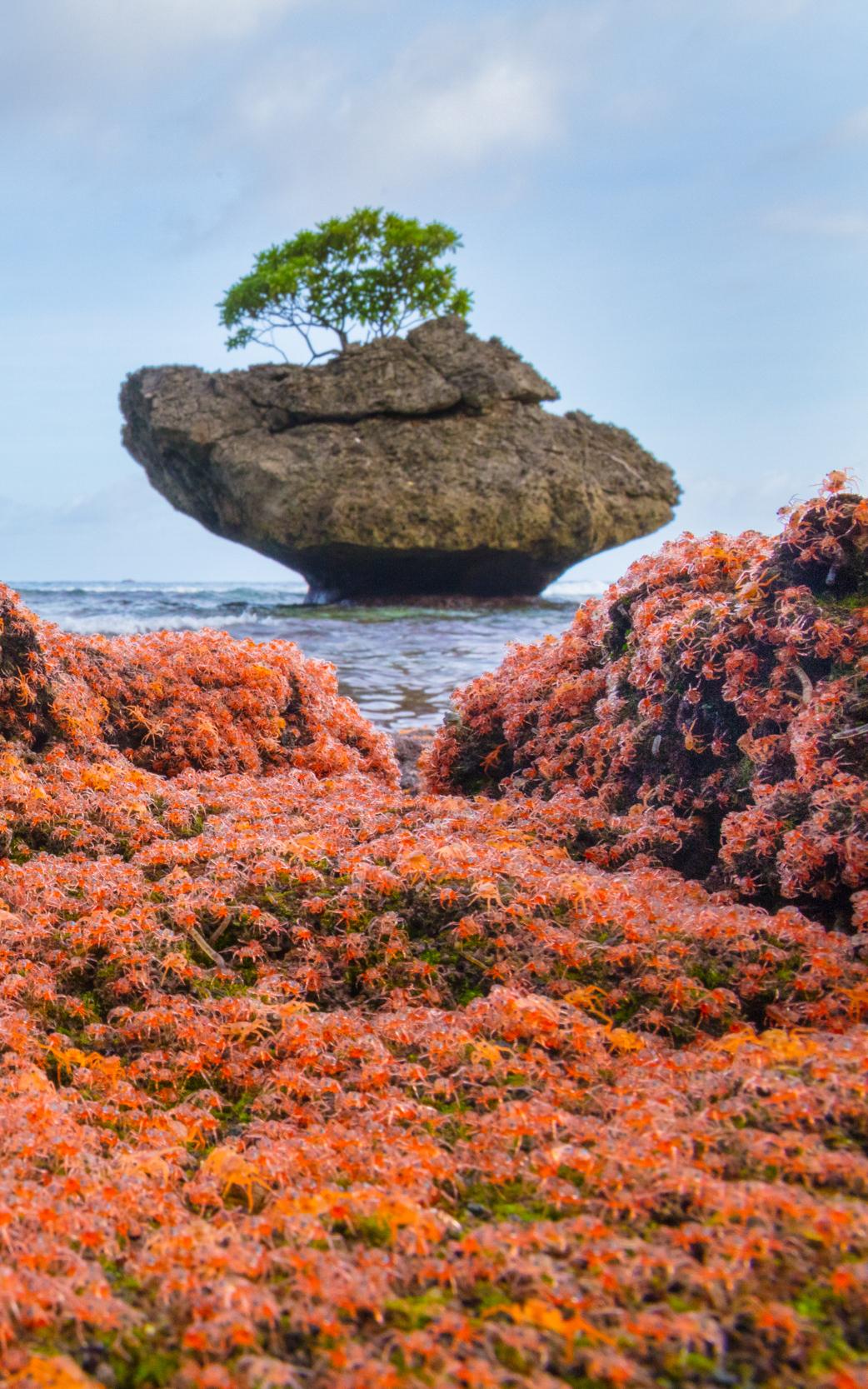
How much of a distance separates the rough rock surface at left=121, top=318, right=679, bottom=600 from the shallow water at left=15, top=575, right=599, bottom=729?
6.38 ft

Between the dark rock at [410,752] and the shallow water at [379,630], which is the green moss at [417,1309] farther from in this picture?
the shallow water at [379,630]

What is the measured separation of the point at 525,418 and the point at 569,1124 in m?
24.9

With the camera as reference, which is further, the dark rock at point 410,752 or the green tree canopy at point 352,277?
the green tree canopy at point 352,277

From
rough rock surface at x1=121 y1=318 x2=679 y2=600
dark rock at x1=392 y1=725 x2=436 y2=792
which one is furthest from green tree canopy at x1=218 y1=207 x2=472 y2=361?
dark rock at x1=392 y1=725 x2=436 y2=792

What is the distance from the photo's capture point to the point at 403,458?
24016mm

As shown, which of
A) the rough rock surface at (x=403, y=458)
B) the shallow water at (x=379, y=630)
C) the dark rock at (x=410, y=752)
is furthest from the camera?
the rough rock surface at (x=403, y=458)

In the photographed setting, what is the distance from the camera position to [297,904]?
280 centimetres

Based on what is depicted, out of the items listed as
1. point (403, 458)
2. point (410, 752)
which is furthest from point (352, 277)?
point (410, 752)

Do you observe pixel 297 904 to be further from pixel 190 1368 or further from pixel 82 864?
pixel 190 1368

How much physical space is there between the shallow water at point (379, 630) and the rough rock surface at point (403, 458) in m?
1.95

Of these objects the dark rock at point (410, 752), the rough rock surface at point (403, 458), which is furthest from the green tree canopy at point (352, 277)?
the dark rock at point (410, 752)

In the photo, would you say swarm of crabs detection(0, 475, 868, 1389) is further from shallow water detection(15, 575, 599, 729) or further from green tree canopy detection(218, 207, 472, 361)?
green tree canopy detection(218, 207, 472, 361)

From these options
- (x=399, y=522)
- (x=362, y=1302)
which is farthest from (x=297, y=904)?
(x=399, y=522)

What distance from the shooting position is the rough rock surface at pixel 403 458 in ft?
77.7
